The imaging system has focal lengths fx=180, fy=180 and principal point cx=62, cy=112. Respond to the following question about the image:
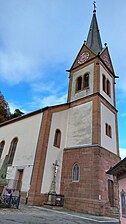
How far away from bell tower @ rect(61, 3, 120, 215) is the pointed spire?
0.93 ft

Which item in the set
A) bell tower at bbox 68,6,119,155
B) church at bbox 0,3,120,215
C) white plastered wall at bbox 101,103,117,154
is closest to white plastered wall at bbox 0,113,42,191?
church at bbox 0,3,120,215

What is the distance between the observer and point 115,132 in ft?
60.7

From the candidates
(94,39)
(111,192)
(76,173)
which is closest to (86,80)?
(94,39)

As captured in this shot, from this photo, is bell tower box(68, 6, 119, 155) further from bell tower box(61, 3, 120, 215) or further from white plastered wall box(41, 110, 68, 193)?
white plastered wall box(41, 110, 68, 193)

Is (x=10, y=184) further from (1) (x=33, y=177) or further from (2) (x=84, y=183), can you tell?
(2) (x=84, y=183)

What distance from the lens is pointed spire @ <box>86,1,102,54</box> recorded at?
76.6 ft

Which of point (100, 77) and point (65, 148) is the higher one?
point (100, 77)

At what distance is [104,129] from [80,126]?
7.40ft

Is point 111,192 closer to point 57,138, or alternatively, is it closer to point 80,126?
point 80,126

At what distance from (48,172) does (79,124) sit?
5.41 meters

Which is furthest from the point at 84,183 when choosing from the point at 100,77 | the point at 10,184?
the point at 100,77

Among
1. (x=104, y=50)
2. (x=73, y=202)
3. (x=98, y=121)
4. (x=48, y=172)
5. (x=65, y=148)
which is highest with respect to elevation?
(x=104, y=50)

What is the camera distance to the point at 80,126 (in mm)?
17188

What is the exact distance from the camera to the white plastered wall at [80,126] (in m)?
16.0
